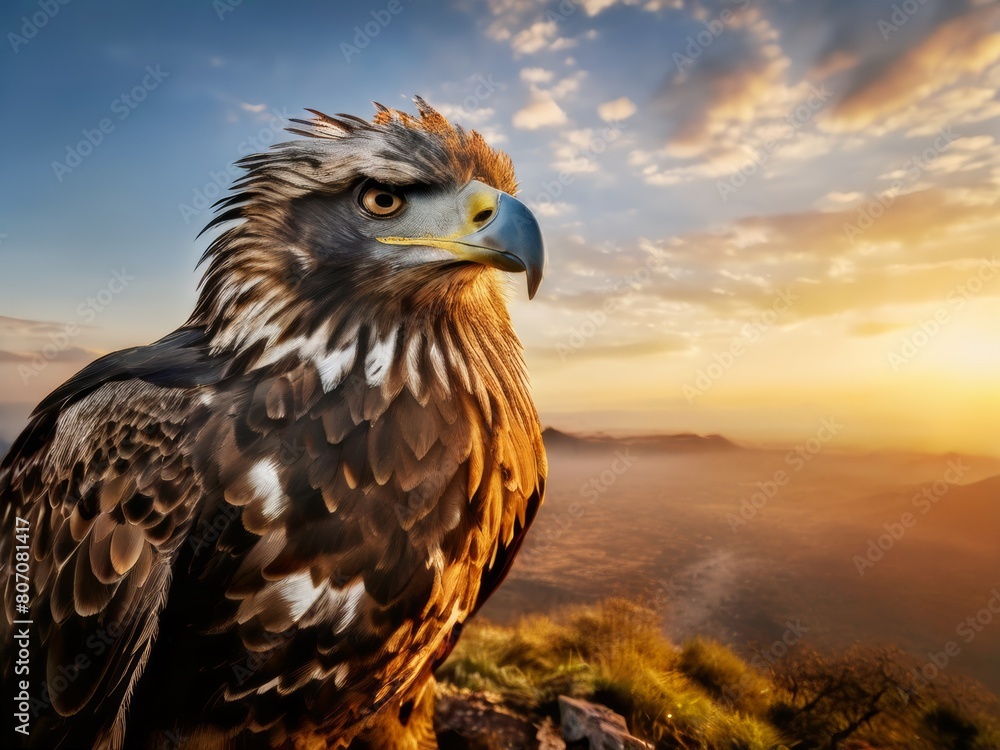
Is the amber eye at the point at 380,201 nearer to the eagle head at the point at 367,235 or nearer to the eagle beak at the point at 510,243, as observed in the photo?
the eagle head at the point at 367,235

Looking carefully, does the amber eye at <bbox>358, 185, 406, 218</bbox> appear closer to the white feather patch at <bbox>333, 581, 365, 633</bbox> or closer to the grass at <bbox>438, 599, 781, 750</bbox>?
the white feather patch at <bbox>333, 581, 365, 633</bbox>

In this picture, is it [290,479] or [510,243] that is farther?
[510,243]

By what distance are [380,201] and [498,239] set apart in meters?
0.54

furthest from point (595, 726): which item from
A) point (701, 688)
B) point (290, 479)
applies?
point (290, 479)

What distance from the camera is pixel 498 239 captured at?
2404 mm

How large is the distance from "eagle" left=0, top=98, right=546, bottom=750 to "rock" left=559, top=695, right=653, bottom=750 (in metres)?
1.69

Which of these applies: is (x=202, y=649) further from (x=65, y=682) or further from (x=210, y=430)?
(x=210, y=430)

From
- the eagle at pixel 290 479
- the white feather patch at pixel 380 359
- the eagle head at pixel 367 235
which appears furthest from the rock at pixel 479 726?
the eagle head at pixel 367 235

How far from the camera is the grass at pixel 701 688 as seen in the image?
157 inches

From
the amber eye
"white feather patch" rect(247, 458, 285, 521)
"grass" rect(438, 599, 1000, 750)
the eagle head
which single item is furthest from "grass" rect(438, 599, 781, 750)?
the amber eye

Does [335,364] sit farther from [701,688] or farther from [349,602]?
[701,688]

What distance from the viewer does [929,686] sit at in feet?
13.4

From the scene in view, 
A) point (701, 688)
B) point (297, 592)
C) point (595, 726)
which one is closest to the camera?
point (297, 592)

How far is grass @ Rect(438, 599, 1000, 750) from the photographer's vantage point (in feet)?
13.1
